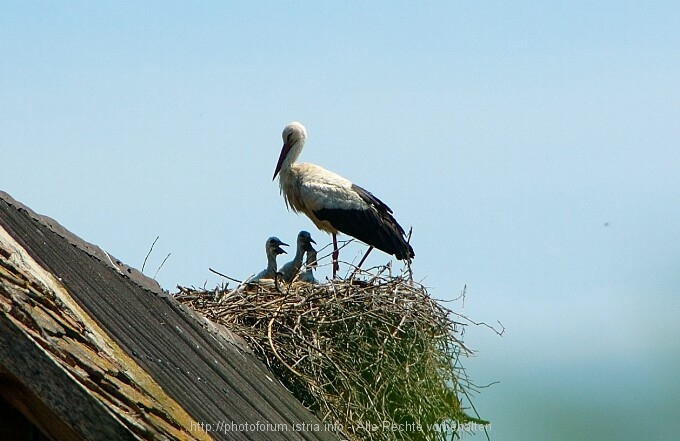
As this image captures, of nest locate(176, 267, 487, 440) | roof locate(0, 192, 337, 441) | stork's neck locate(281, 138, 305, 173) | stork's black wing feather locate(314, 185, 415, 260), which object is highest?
stork's neck locate(281, 138, 305, 173)

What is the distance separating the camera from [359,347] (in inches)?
254

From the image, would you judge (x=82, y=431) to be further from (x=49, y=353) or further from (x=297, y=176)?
(x=297, y=176)

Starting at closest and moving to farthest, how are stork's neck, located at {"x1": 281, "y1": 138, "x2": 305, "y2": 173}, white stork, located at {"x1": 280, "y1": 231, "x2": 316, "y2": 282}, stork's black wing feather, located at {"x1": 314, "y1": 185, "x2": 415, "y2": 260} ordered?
white stork, located at {"x1": 280, "y1": 231, "x2": 316, "y2": 282}, stork's black wing feather, located at {"x1": 314, "y1": 185, "x2": 415, "y2": 260}, stork's neck, located at {"x1": 281, "y1": 138, "x2": 305, "y2": 173}

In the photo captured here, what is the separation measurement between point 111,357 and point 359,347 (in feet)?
10.8

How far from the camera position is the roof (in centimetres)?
270

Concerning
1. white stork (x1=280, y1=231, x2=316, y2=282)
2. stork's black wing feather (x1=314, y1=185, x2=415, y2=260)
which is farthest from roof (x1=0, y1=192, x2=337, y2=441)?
stork's black wing feather (x1=314, y1=185, x2=415, y2=260)

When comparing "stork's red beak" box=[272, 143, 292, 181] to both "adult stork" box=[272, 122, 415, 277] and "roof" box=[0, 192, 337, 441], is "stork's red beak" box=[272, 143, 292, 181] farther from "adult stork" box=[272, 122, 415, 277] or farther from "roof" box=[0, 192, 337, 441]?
"roof" box=[0, 192, 337, 441]

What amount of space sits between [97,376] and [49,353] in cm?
19

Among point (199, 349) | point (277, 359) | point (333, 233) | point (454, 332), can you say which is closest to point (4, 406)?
point (199, 349)

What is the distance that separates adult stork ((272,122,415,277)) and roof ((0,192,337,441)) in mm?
5952

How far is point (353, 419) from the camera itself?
580 centimetres

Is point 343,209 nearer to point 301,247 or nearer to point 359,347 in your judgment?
point 301,247

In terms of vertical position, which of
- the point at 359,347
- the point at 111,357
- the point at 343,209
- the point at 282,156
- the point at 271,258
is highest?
the point at 282,156

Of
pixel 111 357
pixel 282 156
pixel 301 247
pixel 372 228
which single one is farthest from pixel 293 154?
pixel 111 357
